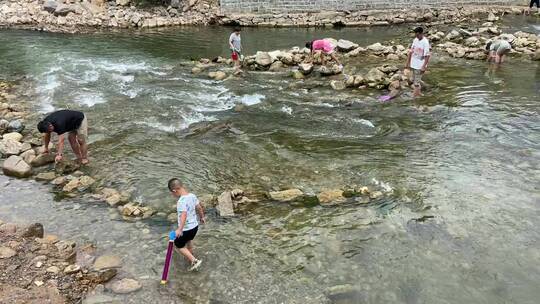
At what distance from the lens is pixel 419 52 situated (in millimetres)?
13547

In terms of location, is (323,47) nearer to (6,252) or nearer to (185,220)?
(185,220)

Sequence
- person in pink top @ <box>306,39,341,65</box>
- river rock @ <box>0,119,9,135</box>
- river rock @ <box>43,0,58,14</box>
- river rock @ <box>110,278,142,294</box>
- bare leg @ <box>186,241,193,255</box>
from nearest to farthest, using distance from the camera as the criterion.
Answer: river rock @ <box>110,278,142,294</box> < bare leg @ <box>186,241,193,255</box> < river rock @ <box>0,119,9,135</box> < person in pink top @ <box>306,39,341,65</box> < river rock @ <box>43,0,58,14</box>

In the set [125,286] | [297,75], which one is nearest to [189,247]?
[125,286]

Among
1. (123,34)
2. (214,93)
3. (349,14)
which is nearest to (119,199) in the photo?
(214,93)

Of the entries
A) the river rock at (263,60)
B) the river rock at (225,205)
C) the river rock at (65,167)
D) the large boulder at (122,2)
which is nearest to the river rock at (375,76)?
the river rock at (263,60)

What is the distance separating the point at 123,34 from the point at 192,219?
79.2 feet

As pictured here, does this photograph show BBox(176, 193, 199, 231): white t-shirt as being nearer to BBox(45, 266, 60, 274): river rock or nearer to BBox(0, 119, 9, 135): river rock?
BBox(45, 266, 60, 274): river rock

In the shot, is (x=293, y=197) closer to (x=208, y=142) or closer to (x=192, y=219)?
(x=192, y=219)

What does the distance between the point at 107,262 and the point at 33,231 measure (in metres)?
1.60

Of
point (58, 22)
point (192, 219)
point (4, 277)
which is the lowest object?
point (4, 277)

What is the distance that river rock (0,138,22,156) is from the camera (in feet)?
35.5

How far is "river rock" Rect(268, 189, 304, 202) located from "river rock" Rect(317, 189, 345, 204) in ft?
1.32

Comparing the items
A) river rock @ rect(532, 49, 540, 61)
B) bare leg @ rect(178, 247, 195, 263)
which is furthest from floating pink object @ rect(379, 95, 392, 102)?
bare leg @ rect(178, 247, 195, 263)

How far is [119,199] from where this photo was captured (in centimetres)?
884
